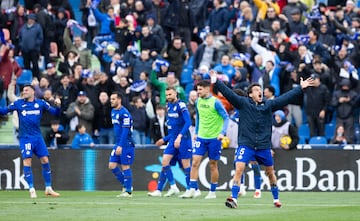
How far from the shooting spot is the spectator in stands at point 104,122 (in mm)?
29750

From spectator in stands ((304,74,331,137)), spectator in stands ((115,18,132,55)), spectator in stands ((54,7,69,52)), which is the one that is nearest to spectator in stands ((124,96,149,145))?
spectator in stands ((115,18,132,55))

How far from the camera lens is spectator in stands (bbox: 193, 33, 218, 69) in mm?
31594

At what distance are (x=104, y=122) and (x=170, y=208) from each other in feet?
34.8

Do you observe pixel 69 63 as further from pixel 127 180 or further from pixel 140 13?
pixel 127 180

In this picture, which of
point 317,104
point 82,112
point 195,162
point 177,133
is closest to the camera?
point 195,162

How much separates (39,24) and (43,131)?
505cm

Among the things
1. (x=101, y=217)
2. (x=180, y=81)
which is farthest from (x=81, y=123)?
(x=101, y=217)

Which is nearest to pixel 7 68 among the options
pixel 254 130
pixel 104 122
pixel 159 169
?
pixel 104 122

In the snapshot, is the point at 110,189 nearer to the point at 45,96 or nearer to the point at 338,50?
the point at 45,96

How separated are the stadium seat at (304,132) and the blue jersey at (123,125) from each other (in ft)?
24.6

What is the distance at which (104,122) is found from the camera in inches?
1172

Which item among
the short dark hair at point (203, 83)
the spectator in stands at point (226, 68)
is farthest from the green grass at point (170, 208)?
the spectator in stands at point (226, 68)

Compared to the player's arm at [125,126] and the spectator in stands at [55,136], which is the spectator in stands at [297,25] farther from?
the player's arm at [125,126]

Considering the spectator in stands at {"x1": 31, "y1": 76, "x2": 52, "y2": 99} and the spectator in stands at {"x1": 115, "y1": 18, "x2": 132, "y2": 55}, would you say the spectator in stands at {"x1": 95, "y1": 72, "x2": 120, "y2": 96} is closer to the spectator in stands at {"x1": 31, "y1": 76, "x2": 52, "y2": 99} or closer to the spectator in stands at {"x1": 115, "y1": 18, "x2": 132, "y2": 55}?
the spectator in stands at {"x1": 31, "y1": 76, "x2": 52, "y2": 99}
